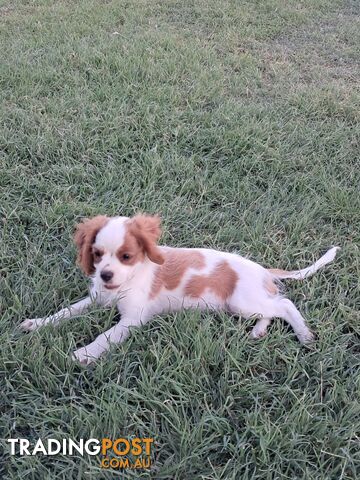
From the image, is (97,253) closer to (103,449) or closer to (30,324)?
(30,324)

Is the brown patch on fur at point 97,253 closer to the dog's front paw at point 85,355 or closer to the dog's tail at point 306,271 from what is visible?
the dog's front paw at point 85,355

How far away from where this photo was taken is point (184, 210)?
3.46m

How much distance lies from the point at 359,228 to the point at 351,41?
4867mm

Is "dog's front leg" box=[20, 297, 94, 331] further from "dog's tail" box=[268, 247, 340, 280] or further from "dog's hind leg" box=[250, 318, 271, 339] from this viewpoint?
"dog's tail" box=[268, 247, 340, 280]

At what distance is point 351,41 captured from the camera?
7105mm

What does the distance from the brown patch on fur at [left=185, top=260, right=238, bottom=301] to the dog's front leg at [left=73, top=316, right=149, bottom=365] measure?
12.8 inches

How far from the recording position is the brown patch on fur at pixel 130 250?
2379 mm

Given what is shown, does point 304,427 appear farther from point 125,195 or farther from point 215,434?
point 125,195

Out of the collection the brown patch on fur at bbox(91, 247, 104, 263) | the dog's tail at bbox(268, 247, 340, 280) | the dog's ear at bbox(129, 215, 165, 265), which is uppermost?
the dog's ear at bbox(129, 215, 165, 265)

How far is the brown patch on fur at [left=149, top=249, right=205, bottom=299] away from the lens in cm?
258

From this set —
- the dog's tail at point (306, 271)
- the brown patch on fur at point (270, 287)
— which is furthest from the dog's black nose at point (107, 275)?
the dog's tail at point (306, 271)

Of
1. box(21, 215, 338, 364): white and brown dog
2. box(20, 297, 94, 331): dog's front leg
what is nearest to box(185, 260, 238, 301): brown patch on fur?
box(21, 215, 338, 364): white and brown dog

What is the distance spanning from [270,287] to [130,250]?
0.82m

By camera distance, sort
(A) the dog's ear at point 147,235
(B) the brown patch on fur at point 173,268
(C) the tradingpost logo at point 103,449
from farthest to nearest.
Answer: (B) the brown patch on fur at point 173,268 → (A) the dog's ear at point 147,235 → (C) the tradingpost logo at point 103,449
